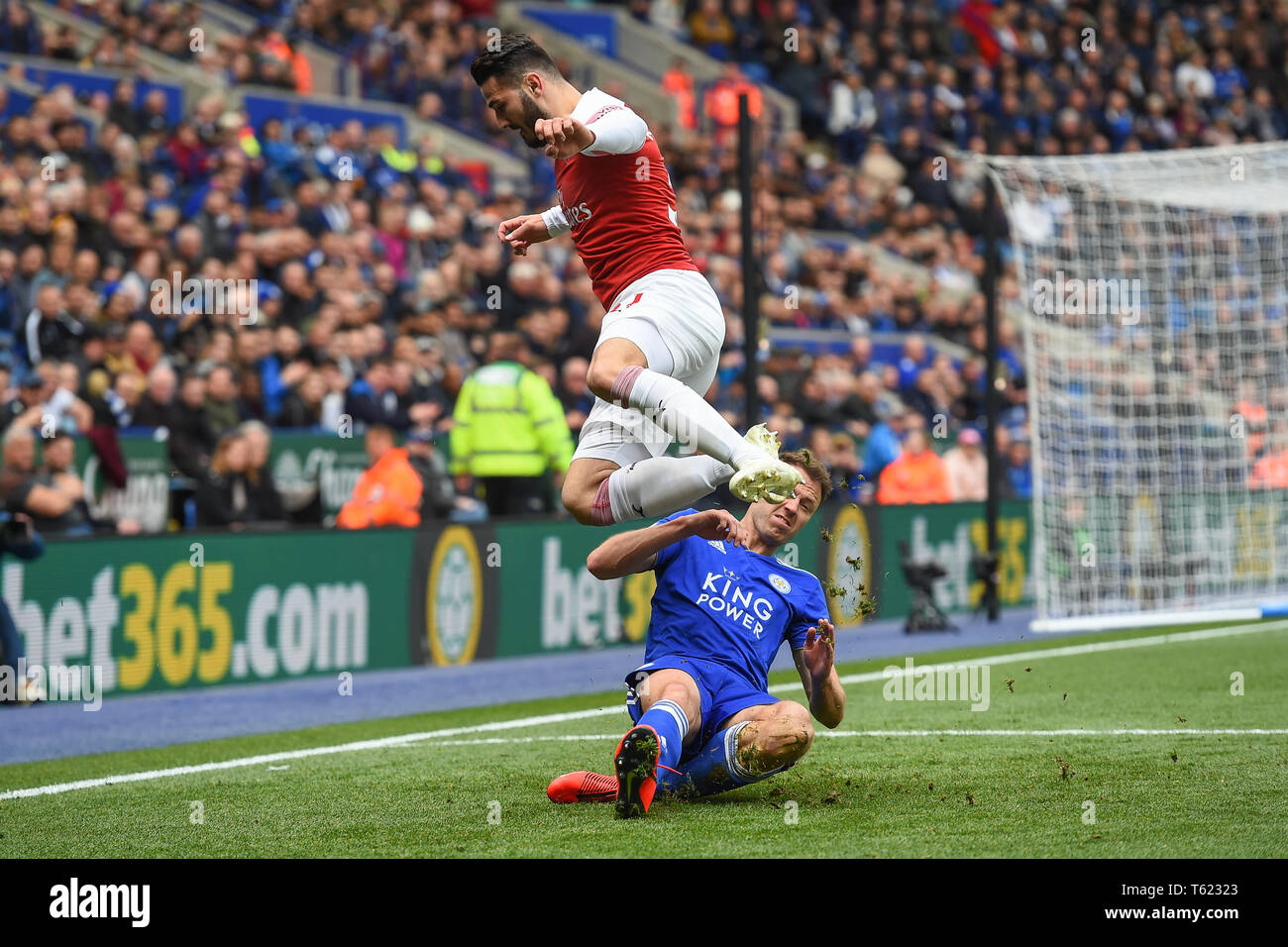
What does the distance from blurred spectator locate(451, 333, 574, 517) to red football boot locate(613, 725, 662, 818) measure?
732 cm

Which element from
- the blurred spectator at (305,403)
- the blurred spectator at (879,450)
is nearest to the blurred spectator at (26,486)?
the blurred spectator at (305,403)

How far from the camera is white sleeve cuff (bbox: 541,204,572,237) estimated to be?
6574 mm

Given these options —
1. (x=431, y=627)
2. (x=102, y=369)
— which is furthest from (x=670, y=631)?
(x=102, y=369)

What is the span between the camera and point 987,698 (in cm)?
970

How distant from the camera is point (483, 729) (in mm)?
8945

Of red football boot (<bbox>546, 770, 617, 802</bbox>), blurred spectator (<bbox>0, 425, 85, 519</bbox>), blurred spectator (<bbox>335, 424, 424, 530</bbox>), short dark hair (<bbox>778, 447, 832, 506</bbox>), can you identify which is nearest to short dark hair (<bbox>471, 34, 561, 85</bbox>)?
short dark hair (<bbox>778, 447, 832, 506</bbox>)

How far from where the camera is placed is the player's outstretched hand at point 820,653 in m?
5.96

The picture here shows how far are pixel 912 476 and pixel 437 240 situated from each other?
5.12 m

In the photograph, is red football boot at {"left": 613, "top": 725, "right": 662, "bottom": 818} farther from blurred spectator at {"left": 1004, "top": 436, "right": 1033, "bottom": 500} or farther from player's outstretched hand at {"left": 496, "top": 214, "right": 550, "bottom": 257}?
blurred spectator at {"left": 1004, "top": 436, "right": 1033, "bottom": 500}

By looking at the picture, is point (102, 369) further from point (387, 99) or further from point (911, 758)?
point (387, 99)

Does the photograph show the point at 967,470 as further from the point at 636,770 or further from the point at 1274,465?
the point at 636,770

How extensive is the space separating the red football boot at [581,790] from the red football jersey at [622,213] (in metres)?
1.77

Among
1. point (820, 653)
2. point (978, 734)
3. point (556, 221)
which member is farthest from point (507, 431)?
point (820, 653)

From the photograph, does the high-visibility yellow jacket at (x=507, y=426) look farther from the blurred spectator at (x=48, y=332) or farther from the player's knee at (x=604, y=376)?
the player's knee at (x=604, y=376)
